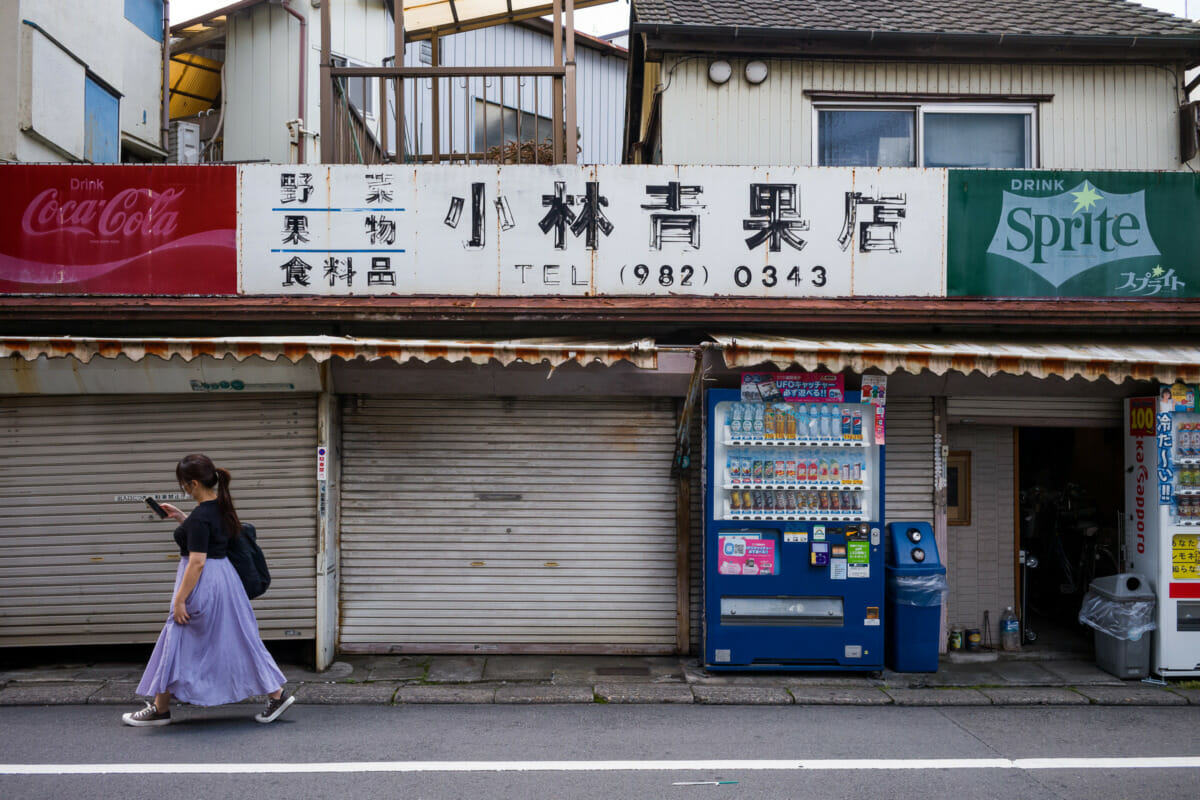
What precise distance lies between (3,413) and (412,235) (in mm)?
4255

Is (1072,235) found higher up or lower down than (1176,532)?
higher up

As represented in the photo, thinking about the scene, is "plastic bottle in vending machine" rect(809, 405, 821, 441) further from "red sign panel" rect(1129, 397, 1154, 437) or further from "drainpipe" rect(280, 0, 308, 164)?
"drainpipe" rect(280, 0, 308, 164)

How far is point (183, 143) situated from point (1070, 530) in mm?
13602

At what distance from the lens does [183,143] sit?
12695 mm

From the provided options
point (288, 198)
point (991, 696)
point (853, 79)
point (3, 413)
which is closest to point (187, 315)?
point (288, 198)

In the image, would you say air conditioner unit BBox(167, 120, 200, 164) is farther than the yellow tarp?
No

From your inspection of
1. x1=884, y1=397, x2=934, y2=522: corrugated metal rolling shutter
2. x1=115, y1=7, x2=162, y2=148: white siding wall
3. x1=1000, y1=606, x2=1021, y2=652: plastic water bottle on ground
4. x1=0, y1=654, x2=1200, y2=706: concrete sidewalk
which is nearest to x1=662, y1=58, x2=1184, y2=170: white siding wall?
x1=884, y1=397, x2=934, y2=522: corrugated metal rolling shutter

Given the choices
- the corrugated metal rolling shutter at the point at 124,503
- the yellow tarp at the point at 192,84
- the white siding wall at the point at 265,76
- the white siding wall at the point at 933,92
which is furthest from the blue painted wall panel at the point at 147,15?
the white siding wall at the point at 933,92

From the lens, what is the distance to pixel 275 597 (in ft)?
25.9

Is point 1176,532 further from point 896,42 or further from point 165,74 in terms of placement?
point 165,74

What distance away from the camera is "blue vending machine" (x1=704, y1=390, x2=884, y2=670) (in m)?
7.55

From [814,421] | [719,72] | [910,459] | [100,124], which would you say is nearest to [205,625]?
[814,421]

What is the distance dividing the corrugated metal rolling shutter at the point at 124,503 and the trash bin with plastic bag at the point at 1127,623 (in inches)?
295

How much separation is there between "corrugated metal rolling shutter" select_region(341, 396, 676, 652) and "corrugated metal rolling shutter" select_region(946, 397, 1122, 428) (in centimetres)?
307
